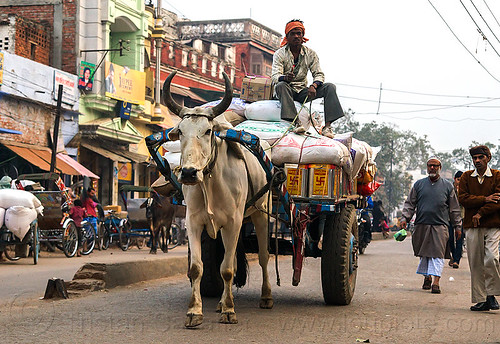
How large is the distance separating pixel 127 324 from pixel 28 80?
20.6 m

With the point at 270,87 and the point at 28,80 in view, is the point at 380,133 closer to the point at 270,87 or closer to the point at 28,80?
the point at 28,80

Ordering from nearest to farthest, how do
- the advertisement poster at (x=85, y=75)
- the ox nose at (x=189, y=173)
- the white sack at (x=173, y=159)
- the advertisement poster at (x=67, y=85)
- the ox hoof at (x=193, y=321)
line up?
the ox nose at (x=189, y=173) < the ox hoof at (x=193, y=321) < the white sack at (x=173, y=159) < the advertisement poster at (x=67, y=85) < the advertisement poster at (x=85, y=75)

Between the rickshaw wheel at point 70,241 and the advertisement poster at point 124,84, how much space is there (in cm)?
1376

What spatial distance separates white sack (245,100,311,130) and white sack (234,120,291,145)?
105 millimetres

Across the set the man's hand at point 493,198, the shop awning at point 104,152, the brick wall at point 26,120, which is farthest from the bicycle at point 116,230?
the man's hand at point 493,198

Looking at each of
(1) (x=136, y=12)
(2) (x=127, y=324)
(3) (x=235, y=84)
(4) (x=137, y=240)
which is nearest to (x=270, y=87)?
(2) (x=127, y=324)

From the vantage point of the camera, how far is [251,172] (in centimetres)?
830

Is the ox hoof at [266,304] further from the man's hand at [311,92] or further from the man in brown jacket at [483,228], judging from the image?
the man's hand at [311,92]

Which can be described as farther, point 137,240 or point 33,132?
point 33,132

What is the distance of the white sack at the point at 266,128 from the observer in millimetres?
9258

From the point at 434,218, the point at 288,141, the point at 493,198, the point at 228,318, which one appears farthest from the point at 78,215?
the point at 228,318

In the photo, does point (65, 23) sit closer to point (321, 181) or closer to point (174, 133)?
point (321, 181)

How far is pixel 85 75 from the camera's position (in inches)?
1204

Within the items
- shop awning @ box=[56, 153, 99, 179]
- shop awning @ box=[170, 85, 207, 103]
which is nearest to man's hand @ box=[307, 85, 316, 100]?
shop awning @ box=[56, 153, 99, 179]
